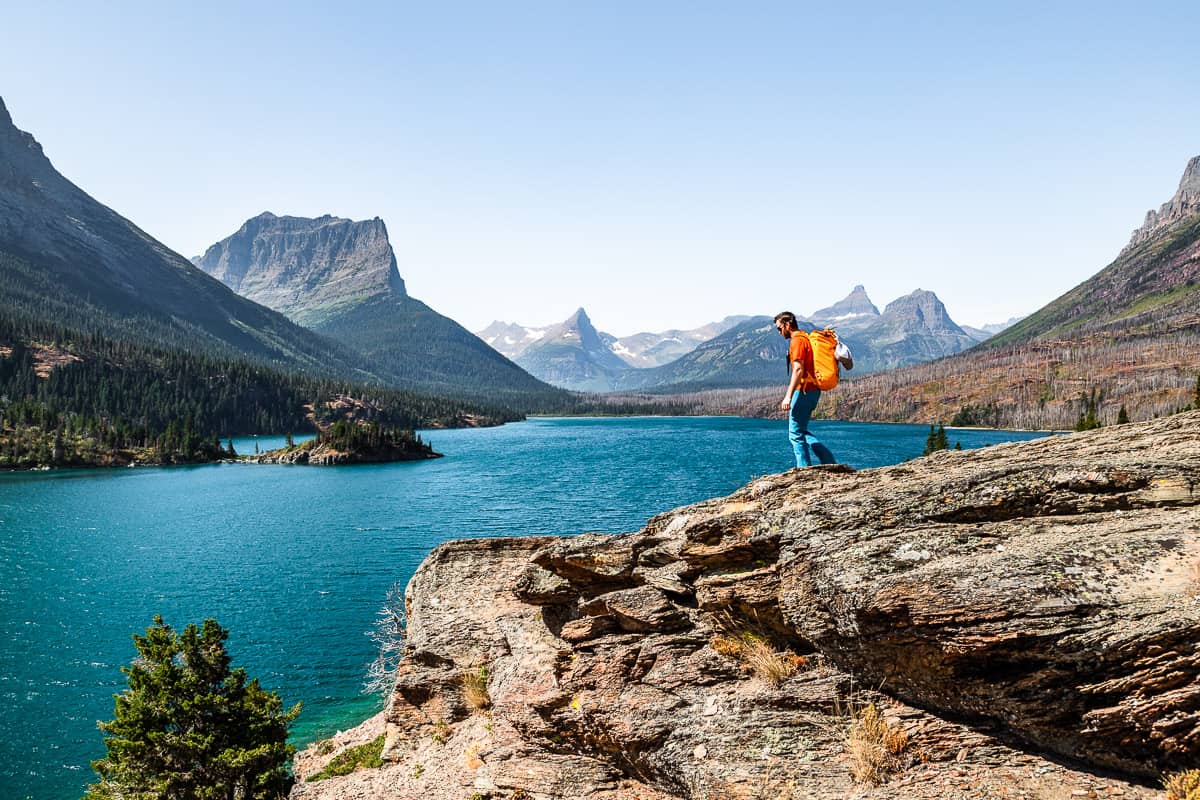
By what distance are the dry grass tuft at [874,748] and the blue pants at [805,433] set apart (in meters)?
7.50

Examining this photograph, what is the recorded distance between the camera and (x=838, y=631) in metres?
11.7

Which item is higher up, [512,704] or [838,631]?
[838,631]

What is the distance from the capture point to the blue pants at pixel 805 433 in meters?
17.2

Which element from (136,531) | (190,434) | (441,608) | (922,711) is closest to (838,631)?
(922,711)

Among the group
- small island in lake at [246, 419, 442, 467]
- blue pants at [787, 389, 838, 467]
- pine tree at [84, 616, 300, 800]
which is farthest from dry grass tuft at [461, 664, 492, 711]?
small island in lake at [246, 419, 442, 467]

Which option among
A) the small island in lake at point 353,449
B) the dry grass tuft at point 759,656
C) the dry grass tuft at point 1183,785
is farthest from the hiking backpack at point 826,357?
the small island in lake at point 353,449

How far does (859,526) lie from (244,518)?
97901 mm

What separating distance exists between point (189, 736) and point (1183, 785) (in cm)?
2673

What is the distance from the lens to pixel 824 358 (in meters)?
16.3

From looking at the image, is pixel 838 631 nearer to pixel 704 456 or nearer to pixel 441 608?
pixel 441 608

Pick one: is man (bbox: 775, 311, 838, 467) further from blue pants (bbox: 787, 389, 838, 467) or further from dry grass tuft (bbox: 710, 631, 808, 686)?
dry grass tuft (bbox: 710, 631, 808, 686)

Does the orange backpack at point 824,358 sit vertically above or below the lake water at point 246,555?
above

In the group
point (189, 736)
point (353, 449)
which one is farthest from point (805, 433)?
point (353, 449)

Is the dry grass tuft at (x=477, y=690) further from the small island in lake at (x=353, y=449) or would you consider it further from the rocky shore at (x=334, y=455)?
the small island in lake at (x=353, y=449)
